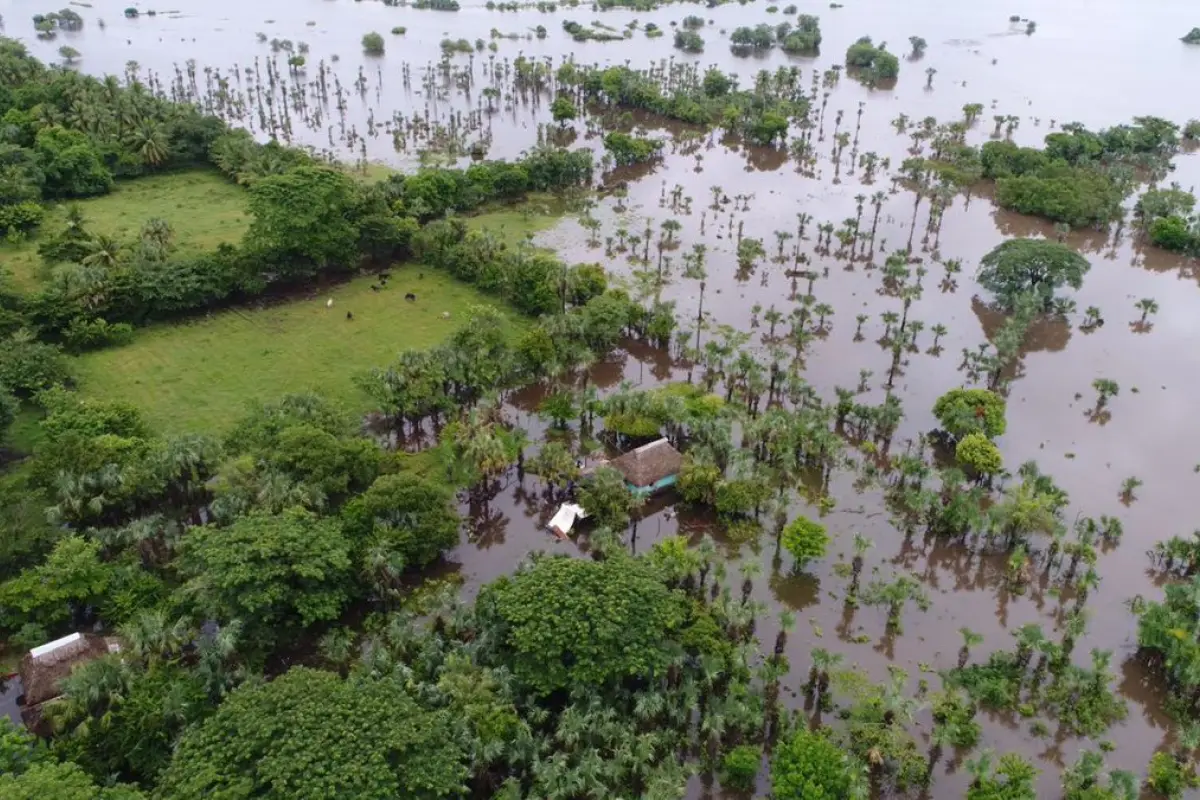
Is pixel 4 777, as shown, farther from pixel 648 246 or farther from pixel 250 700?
Result: pixel 648 246

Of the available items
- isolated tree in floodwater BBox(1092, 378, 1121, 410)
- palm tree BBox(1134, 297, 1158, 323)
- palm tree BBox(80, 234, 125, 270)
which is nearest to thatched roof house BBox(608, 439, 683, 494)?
isolated tree in floodwater BBox(1092, 378, 1121, 410)

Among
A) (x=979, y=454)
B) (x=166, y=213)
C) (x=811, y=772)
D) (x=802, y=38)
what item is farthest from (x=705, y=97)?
(x=811, y=772)

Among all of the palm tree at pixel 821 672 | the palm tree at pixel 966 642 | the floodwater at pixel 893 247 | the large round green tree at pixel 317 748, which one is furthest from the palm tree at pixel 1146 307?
the large round green tree at pixel 317 748

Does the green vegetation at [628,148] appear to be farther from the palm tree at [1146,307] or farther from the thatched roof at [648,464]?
the thatched roof at [648,464]

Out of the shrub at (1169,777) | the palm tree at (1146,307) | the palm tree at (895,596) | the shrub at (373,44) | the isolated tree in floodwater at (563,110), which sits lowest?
the shrub at (1169,777)

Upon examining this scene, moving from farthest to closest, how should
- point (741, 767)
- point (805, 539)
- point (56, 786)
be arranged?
point (805, 539), point (741, 767), point (56, 786)

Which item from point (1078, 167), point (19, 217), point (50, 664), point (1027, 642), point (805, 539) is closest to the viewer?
point (50, 664)

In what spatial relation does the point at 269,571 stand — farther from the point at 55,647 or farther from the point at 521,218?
the point at 521,218

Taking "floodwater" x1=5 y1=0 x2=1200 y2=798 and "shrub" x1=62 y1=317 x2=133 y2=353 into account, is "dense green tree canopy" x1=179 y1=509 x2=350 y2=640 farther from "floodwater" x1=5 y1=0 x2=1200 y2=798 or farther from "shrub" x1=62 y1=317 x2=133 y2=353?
"shrub" x1=62 y1=317 x2=133 y2=353

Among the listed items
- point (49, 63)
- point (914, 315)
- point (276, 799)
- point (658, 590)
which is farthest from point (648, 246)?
point (49, 63)
